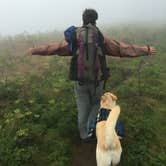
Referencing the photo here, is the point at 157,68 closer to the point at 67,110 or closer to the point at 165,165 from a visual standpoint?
the point at 67,110

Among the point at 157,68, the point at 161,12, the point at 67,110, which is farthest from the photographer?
the point at 161,12

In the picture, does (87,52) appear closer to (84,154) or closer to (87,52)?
(87,52)

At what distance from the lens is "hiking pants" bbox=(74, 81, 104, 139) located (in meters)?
7.22

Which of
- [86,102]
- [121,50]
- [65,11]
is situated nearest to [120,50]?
[121,50]

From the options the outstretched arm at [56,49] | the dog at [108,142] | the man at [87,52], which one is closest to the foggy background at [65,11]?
the outstretched arm at [56,49]

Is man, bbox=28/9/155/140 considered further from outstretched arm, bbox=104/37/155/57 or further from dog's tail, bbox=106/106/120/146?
dog's tail, bbox=106/106/120/146

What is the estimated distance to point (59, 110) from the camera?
8375 millimetres

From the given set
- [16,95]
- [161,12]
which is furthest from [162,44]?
[161,12]

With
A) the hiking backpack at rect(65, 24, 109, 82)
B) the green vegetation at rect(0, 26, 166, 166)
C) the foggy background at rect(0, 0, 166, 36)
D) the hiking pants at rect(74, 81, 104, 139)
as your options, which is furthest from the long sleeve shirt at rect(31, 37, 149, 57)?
the foggy background at rect(0, 0, 166, 36)

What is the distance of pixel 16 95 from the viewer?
9562 millimetres

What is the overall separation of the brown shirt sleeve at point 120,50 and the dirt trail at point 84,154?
167 cm

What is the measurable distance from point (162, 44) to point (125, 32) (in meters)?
3.27

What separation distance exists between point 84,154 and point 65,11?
30.2 metres

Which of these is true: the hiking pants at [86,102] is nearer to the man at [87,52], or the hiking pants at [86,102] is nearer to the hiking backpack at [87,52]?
the man at [87,52]
